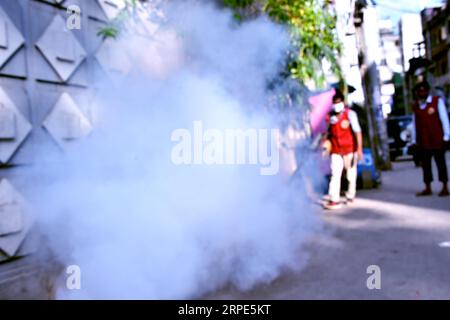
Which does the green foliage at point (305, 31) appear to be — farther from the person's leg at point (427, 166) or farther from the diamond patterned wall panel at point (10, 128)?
the person's leg at point (427, 166)

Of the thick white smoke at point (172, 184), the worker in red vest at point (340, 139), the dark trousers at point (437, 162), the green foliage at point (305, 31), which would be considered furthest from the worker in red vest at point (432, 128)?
the thick white smoke at point (172, 184)

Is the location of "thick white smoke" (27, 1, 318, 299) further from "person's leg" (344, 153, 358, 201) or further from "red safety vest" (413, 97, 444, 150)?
"red safety vest" (413, 97, 444, 150)

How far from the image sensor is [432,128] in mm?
5488

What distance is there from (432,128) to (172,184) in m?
4.01

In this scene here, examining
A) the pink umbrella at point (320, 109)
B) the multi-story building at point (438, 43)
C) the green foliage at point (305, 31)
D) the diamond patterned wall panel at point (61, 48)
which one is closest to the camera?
the diamond patterned wall panel at point (61, 48)

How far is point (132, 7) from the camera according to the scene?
3510 mm

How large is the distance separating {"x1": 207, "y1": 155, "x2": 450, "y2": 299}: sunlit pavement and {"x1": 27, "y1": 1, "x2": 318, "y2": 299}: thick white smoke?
191 millimetres

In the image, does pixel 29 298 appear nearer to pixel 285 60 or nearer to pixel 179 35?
pixel 179 35

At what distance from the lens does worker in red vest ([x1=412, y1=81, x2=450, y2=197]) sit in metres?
5.47

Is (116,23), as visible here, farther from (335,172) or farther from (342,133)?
(335,172)

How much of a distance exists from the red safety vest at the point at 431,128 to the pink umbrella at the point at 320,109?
5.19 ft

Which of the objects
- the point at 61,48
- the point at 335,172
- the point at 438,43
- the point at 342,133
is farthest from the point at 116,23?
the point at 438,43

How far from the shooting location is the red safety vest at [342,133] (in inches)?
210

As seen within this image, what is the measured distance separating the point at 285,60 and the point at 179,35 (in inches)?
42.9
